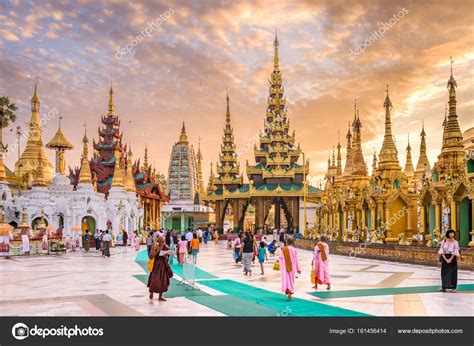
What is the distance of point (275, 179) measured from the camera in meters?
56.7

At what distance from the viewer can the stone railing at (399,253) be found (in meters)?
17.9

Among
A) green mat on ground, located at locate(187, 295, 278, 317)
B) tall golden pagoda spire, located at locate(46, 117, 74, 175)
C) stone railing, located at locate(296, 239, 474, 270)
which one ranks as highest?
tall golden pagoda spire, located at locate(46, 117, 74, 175)

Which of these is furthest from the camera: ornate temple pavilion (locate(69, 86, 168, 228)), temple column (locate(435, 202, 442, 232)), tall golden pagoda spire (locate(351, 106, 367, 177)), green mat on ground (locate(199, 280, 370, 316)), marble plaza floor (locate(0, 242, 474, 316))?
ornate temple pavilion (locate(69, 86, 168, 228))

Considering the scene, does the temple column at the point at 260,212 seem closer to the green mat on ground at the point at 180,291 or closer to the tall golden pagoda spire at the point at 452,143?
the tall golden pagoda spire at the point at 452,143

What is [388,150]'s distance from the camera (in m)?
28.6

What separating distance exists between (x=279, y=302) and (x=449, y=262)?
4089 mm

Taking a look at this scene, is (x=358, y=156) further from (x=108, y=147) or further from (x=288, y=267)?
(x=108, y=147)

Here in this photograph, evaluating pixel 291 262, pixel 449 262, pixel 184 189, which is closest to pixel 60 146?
pixel 184 189

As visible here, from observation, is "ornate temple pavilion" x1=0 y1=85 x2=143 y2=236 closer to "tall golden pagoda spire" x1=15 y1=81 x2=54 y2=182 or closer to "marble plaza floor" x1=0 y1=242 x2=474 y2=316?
"tall golden pagoda spire" x1=15 y1=81 x2=54 y2=182

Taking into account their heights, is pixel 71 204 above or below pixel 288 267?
above

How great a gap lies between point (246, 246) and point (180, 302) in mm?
6037

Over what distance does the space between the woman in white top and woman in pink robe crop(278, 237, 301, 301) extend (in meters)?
3.42

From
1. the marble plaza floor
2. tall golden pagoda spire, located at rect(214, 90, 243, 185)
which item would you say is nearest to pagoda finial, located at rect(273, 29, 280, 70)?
tall golden pagoda spire, located at rect(214, 90, 243, 185)

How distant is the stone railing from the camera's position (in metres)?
17.9
